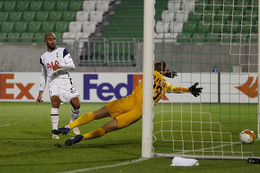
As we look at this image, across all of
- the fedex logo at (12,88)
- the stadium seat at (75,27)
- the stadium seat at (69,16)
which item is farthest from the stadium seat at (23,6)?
the fedex logo at (12,88)

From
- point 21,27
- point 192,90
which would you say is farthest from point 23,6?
point 192,90

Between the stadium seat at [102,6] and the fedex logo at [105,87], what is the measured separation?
5.31 metres

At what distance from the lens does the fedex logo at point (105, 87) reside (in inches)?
770

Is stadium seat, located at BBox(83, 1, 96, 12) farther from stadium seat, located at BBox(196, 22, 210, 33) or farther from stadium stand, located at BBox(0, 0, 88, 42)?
stadium seat, located at BBox(196, 22, 210, 33)

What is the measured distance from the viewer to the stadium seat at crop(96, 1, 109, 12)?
24.1m

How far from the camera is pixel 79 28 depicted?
2320 cm

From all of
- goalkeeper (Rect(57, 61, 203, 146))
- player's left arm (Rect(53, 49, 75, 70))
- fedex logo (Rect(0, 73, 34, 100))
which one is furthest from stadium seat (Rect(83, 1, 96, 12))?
goalkeeper (Rect(57, 61, 203, 146))

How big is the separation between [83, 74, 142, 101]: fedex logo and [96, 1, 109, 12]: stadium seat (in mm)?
5308

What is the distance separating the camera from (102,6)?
24219 mm

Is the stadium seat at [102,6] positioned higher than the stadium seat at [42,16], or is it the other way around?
the stadium seat at [102,6]

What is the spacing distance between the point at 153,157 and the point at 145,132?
1.11 feet

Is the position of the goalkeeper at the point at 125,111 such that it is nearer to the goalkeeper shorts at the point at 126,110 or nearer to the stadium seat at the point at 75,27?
the goalkeeper shorts at the point at 126,110

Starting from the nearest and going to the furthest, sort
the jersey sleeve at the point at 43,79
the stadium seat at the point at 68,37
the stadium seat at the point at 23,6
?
the jersey sleeve at the point at 43,79 < the stadium seat at the point at 68,37 < the stadium seat at the point at 23,6

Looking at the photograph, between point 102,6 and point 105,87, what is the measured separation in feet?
19.2
